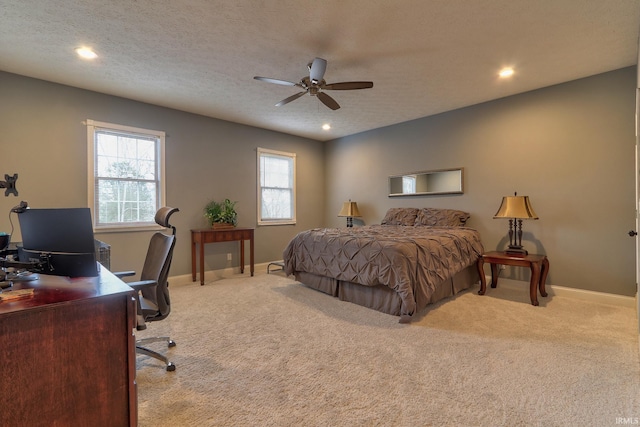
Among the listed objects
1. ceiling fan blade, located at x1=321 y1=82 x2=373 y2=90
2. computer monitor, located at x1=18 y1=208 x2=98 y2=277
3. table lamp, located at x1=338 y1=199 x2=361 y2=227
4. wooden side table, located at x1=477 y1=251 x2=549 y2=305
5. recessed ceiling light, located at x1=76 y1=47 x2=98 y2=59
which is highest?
recessed ceiling light, located at x1=76 y1=47 x2=98 y2=59

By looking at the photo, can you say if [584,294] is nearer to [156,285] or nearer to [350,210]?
[350,210]

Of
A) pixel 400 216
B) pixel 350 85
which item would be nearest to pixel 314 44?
pixel 350 85

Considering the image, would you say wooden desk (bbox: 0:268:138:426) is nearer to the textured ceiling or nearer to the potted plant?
the textured ceiling

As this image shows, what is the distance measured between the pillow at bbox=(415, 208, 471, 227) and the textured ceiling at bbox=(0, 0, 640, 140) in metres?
1.67

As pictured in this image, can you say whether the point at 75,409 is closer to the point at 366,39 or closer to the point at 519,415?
the point at 519,415

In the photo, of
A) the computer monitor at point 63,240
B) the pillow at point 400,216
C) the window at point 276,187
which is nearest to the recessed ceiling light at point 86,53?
the computer monitor at point 63,240

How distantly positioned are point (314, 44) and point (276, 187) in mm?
3320

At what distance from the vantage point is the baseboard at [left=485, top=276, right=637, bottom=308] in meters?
3.20

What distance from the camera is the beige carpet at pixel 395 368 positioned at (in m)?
1.57

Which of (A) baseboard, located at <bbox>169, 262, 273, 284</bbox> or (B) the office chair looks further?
(A) baseboard, located at <bbox>169, 262, 273, 284</bbox>

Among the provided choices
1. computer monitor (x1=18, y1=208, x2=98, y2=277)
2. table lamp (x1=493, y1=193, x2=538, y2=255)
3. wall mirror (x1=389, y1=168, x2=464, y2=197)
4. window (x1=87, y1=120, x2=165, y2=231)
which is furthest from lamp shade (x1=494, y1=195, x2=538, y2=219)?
window (x1=87, y1=120, x2=165, y2=231)

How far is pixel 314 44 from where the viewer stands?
2.71 metres

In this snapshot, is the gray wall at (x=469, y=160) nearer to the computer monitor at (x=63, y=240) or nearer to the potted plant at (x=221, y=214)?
the potted plant at (x=221, y=214)

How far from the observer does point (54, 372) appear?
3.75ft
